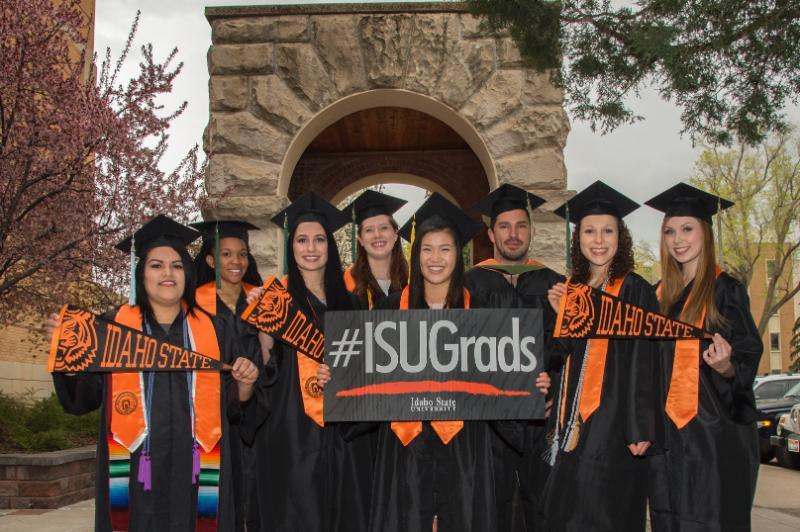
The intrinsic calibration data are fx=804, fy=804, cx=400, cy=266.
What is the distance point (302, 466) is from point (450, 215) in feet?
5.30

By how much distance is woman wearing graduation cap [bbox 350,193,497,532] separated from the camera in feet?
13.3

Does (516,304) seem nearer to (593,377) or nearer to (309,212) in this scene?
(593,377)

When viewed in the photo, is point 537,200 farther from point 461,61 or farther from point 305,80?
point 305,80

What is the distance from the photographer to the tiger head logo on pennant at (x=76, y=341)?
3879 mm

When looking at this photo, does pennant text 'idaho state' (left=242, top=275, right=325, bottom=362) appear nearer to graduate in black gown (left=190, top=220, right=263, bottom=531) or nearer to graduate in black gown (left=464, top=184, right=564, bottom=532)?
graduate in black gown (left=190, top=220, right=263, bottom=531)

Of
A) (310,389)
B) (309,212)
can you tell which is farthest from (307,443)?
(309,212)

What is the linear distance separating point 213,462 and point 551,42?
419 cm

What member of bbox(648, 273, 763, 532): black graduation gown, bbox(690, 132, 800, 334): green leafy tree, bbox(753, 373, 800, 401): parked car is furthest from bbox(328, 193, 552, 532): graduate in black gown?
bbox(690, 132, 800, 334): green leafy tree

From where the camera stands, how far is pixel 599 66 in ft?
20.8

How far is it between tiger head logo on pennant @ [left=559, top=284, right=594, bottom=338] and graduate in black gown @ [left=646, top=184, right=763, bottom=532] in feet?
1.80

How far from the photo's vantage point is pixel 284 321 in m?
4.25

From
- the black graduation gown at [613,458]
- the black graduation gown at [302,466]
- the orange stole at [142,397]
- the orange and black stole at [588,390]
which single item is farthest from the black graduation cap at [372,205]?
the black graduation gown at [613,458]

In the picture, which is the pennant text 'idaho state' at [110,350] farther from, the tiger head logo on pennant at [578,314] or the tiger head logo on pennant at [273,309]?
the tiger head logo on pennant at [578,314]

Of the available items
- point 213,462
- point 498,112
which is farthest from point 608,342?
point 498,112
